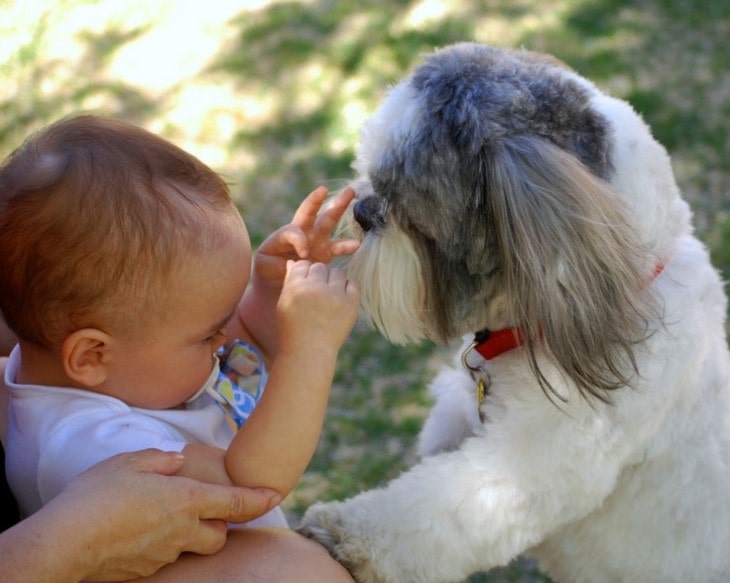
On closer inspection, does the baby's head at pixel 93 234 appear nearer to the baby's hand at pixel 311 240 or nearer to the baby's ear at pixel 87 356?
the baby's ear at pixel 87 356

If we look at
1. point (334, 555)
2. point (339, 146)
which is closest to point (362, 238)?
point (334, 555)

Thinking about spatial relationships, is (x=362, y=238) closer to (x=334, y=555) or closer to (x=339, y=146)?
(x=334, y=555)

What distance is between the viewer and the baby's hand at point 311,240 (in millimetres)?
1686

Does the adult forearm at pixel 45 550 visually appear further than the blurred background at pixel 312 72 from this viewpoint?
No

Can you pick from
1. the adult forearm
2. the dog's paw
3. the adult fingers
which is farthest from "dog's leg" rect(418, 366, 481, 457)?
the adult forearm

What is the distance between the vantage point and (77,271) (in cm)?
136

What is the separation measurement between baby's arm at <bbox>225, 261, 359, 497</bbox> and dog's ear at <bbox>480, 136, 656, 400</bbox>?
0.32 metres

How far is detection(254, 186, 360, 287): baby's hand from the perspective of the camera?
1686 mm

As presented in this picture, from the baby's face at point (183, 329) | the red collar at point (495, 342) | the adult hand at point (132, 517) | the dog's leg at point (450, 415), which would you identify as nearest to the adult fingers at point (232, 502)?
the adult hand at point (132, 517)

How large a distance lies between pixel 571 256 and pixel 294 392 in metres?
0.50

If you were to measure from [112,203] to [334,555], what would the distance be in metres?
0.75

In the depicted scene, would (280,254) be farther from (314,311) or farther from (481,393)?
(481,393)

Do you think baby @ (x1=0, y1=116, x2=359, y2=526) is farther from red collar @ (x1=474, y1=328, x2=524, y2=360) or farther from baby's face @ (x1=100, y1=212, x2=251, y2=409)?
red collar @ (x1=474, y1=328, x2=524, y2=360)

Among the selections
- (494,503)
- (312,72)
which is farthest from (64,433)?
(312,72)
